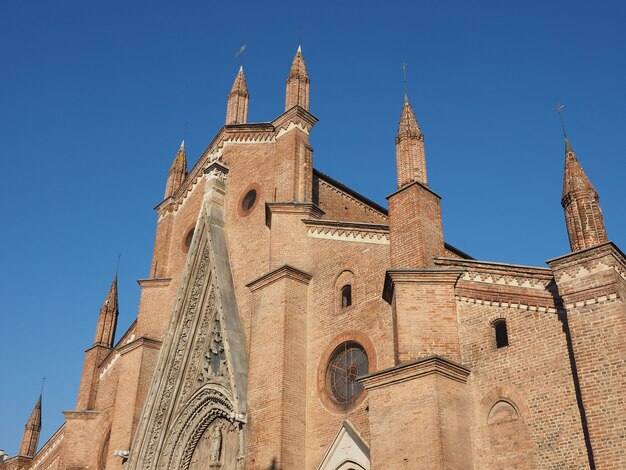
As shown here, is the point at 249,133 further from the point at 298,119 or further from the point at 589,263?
the point at 589,263

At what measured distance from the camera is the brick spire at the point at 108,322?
2398 cm

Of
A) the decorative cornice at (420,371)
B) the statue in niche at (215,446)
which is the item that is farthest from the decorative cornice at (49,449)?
the decorative cornice at (420,371)

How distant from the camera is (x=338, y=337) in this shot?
14.6 metres

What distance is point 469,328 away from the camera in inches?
480

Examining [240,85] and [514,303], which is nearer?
[514,303]

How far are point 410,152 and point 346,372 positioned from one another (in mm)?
4831

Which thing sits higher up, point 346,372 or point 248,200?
point 248,200

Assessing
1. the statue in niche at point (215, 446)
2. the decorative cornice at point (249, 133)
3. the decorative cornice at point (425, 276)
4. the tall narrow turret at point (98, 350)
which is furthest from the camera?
the tall narrow turret at point (98, 350)

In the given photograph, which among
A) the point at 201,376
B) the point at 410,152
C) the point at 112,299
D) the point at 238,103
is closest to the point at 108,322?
the point at 112,299

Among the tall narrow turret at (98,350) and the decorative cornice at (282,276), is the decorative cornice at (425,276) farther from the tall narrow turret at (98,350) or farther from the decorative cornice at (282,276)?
the tall narrow turret at (98,350)

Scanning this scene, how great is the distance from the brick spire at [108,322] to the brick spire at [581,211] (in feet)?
57.1

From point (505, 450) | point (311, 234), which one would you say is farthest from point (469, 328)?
point (311, 234)

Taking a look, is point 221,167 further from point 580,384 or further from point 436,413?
point 580,384

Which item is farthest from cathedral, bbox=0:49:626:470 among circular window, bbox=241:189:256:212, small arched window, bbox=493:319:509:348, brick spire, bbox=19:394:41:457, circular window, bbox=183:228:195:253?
brick spire, bbox=19:394:41:457
